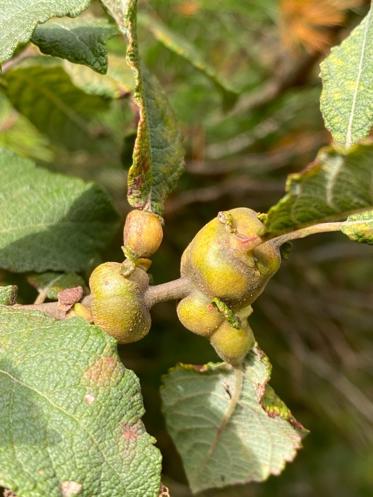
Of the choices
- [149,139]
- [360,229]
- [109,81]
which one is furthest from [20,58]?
[360,229]

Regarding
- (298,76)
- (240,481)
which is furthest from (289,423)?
(298,76)

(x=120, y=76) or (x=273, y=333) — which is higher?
(x=120, y=76)

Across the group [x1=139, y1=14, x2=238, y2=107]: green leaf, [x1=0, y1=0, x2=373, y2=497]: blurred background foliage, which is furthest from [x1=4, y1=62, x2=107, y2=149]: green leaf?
[x1=139, y1=14, x2=238, y2=107]: green leaf

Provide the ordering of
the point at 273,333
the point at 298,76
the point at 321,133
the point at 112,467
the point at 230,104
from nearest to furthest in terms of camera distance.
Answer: the point at 112,467 → the point at 230,104 → the point at 298,76 → the point at 321,133 → the point at 273,333

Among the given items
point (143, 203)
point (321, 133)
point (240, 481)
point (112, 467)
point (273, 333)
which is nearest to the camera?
point (112, 467)

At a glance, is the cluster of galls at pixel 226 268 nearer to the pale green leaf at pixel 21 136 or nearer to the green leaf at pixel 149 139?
the green leaf at pixel 149 139

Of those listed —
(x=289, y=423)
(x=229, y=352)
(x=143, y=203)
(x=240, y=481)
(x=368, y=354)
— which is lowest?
(x=368, y=354)

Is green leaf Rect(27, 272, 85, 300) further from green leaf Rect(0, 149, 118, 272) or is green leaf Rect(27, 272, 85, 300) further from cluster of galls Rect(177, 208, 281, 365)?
cluster of galls Rect(177, 208, 281, 365)

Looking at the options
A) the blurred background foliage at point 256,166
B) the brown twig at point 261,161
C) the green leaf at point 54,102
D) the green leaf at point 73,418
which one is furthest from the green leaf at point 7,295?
the brown twig at point 261,161

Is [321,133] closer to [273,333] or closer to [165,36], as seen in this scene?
[273,333]
